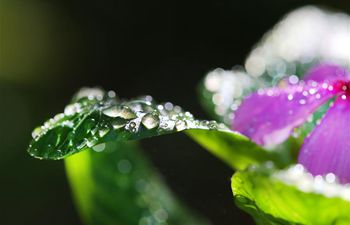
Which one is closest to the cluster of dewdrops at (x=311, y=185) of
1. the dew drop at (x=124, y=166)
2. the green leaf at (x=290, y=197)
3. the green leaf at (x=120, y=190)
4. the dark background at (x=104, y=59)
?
the green leaf at (x=290, y=197)

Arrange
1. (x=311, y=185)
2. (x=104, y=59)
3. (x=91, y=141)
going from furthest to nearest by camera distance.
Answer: (x=104, y=59) → (x=91, y=141) → (x=311, y=185)

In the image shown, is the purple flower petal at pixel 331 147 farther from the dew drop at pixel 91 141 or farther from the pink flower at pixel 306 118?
the dew drop at pixel 91 141

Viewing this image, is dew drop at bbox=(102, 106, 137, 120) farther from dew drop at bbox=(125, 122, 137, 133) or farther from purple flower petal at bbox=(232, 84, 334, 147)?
purple flower petal at bbox=(232, 84, 334, 147)

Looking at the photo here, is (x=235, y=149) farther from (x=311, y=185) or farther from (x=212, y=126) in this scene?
(x=311, y=185)

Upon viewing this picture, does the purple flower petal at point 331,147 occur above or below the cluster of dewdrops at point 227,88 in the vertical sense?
above

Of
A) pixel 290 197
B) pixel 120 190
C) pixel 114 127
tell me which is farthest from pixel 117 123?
pixel 120 190

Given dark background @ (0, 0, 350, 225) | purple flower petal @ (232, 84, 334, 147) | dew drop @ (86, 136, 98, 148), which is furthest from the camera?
dark background @ (0, 0, 350, 225)

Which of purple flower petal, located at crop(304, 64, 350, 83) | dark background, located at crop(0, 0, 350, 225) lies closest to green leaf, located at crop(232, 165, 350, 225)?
purple flower petal, located at crop(304, 64, 350, 83)
